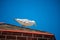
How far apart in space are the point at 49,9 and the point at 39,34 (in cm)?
49

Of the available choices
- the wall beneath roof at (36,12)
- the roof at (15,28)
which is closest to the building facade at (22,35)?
the roof at (15,28)

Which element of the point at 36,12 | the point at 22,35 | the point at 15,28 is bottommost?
the point at 22,35

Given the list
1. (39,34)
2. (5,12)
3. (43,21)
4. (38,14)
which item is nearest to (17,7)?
(5,12)

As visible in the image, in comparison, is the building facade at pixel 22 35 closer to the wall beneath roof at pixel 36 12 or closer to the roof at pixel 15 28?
the roof at pixel 15 28

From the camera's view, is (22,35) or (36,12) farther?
(36,12)

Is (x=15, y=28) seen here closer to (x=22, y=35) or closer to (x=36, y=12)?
(x=22, y=35)

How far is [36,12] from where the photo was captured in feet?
6.34

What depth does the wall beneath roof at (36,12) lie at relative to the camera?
6.16ft

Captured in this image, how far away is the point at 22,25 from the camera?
186 cm

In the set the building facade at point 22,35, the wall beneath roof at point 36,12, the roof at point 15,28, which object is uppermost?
the wall beneath roof at point 36,12

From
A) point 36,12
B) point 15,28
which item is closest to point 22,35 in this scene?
point 15,28

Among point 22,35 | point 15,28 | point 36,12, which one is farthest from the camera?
point 36,12

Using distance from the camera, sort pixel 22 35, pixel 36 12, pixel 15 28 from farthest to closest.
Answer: pixel 36 12 < pixel 15 28 < pixel 22 35

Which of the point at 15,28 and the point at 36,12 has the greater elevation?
the point at 36,12
